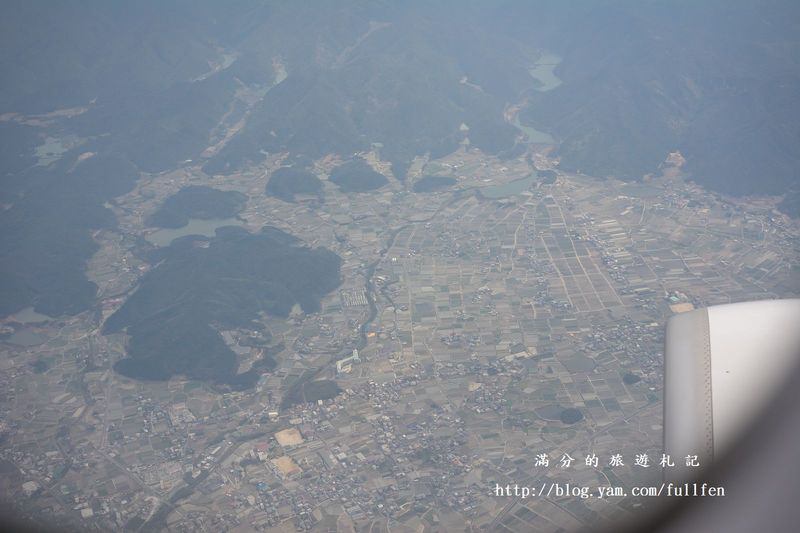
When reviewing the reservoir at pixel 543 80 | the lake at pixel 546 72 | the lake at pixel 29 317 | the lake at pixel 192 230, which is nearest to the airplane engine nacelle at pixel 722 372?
the lake at pixel 29 317

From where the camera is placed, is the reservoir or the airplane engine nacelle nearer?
the airplane engine nacelle

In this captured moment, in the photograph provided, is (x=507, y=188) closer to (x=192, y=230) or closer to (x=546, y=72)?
(x=192, y=230)

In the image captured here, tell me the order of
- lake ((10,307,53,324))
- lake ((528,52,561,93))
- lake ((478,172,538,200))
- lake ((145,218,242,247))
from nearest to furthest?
lake ((10,307,53,324))
lake ((145,218,242,247))
lake ((478,172,538,200))
lake ((528,52,561,93))

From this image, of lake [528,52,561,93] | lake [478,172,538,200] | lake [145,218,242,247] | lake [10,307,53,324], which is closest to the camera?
lake [10,307,53,324]

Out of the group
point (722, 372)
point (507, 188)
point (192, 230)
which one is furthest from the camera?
point (507, 188)

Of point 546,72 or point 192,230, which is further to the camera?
point 546,72

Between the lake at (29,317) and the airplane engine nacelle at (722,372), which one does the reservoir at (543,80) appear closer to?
the lake at (29,317)

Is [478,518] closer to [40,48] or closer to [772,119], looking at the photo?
[772,119]

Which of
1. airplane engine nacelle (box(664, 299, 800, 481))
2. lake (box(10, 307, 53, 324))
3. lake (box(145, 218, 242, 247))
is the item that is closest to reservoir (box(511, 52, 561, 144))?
lake (box(145, 218, 242, 247))

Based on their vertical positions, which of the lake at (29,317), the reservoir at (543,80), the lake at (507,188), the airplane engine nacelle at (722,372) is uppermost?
the reservoir at (543,80)

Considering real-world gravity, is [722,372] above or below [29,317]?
below

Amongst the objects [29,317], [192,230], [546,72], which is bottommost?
[29,317]

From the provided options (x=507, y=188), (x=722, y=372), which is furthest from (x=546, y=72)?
(x=722, y=372)

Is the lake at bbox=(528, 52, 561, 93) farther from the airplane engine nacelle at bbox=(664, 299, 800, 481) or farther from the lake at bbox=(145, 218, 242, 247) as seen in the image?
the airplane engine nacelle at bbox=(664, 299, 800, 481)
